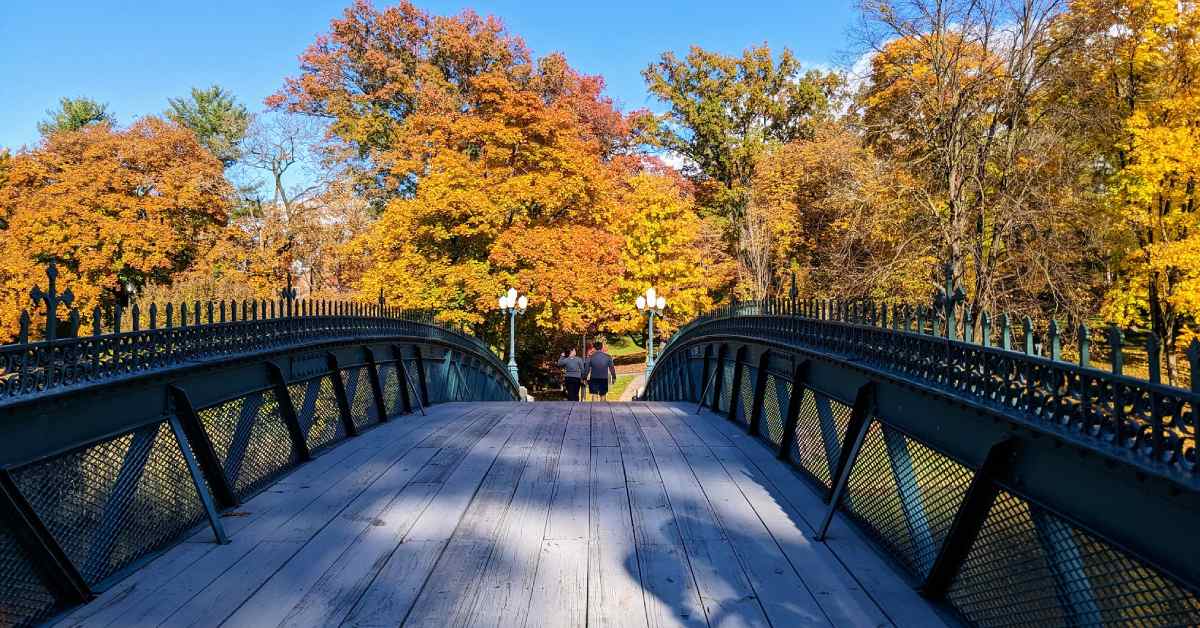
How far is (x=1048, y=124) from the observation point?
2022 centimetres

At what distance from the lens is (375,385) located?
940 cm

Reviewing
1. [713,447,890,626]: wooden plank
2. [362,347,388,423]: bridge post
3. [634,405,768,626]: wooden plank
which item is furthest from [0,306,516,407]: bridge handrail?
[713,447,890,626]: wooden plank

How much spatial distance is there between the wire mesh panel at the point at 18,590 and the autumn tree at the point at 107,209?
32540 mm

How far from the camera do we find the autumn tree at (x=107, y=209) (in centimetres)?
3158

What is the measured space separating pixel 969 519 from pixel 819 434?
8.22ft

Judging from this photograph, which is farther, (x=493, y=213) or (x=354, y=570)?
(x=493, y=213)

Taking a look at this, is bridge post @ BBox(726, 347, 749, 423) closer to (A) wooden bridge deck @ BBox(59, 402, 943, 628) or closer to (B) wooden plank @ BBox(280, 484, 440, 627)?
(A) wooden bridge deck @ BBox(59, 402, 943, 628)

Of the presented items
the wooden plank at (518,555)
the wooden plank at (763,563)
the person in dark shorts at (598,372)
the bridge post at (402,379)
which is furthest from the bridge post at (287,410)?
the person in dark shorts at (598,372)

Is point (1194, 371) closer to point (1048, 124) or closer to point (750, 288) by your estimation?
point (1048, 124)

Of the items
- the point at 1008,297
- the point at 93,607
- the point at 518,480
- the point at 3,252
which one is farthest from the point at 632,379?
the point at 93,607

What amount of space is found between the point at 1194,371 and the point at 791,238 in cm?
3579

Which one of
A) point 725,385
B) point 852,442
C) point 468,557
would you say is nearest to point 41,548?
point 468,557

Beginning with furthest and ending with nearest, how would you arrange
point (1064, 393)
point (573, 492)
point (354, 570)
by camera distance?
point (573, 492), point (354, 570), point (1064, 393)

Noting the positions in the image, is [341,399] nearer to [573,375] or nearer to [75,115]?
[573,375]
